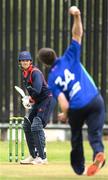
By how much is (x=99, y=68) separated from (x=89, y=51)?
0.47 meters

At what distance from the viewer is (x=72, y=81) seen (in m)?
7.88

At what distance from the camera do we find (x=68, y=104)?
7.88 m

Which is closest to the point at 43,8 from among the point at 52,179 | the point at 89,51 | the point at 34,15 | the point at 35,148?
the point at 34,15

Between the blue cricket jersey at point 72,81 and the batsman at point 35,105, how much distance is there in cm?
209

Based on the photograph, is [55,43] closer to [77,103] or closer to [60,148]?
[60,148]

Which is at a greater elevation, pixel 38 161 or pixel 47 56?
pixel 47 56

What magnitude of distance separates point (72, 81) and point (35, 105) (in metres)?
2.54

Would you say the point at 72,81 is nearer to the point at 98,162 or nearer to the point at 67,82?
the point at 67,82

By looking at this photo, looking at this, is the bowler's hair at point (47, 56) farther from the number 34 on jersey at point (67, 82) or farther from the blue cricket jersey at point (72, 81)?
the number 34 on jersey at point (67, 82)

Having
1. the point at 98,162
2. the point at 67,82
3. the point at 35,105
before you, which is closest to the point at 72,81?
the point at 67,82

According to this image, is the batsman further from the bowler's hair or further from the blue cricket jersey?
the blue cricket jersey

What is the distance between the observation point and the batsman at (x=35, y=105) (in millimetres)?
10055

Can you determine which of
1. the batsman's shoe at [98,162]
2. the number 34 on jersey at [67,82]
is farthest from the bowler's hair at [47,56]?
the batsman's shoe at [98,162]

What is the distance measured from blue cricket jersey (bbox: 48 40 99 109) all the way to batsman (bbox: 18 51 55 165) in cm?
209
